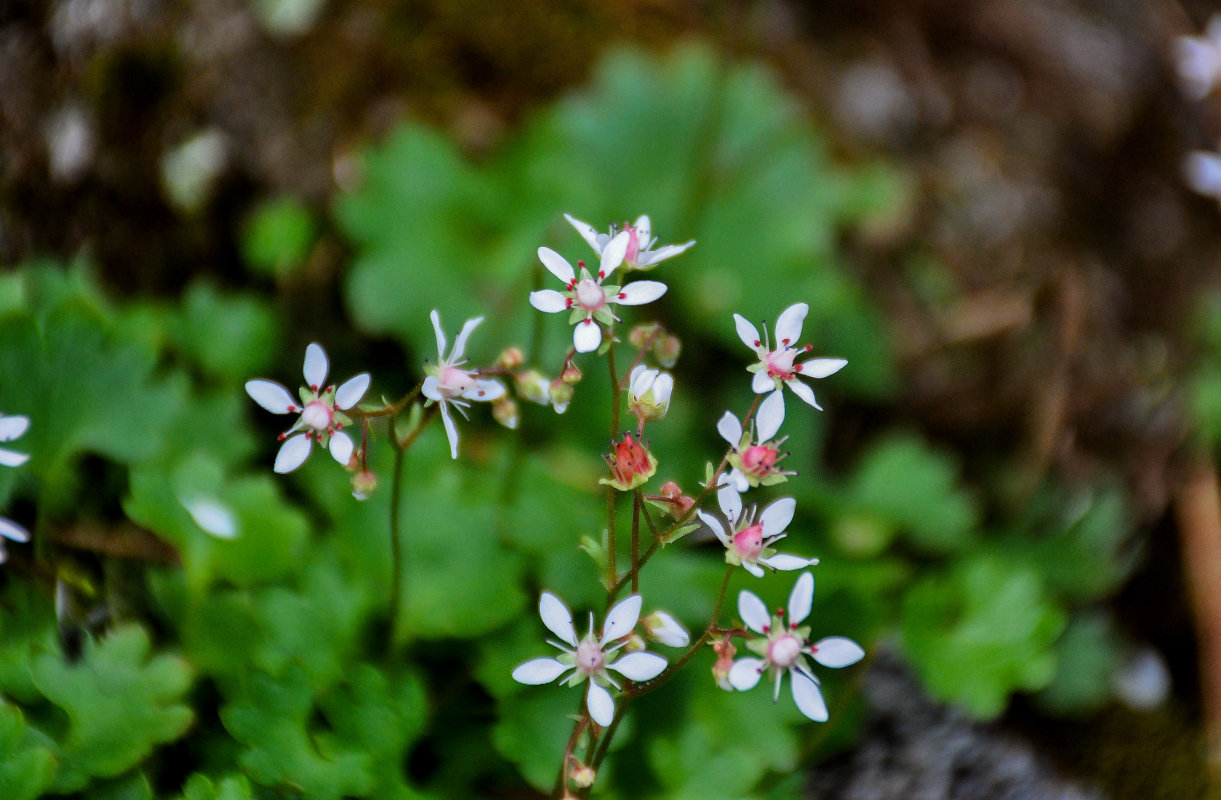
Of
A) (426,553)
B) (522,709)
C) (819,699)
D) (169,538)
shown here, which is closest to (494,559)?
(426,553)

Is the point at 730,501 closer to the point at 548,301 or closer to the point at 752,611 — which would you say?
the point at 752,611

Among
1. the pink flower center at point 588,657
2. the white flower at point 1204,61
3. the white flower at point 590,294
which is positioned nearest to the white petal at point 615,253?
the white flower at point 590,294

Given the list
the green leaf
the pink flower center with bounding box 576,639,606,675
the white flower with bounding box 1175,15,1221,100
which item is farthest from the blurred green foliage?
the white flower with bounding box 1175,15,1221,100

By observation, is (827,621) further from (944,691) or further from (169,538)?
(169,538)

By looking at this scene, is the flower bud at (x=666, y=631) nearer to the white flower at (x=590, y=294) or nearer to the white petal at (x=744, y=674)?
the white petal at (x=744, y=674)

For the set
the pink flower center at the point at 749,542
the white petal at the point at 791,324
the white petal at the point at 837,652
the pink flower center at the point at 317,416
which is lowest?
the white petal at the point at 837,652

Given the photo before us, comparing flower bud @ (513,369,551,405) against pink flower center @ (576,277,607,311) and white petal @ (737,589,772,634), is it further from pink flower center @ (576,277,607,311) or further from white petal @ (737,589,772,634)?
white petal @ (737,589,772,634)
